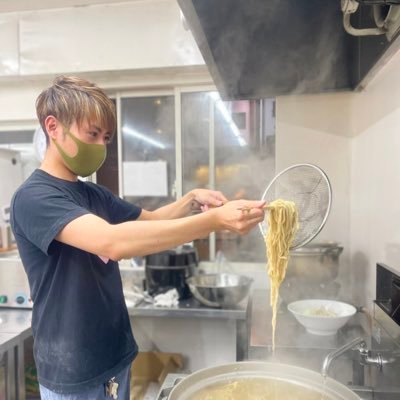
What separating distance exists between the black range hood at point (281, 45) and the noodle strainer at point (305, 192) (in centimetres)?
39

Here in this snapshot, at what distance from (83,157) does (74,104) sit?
16 cm

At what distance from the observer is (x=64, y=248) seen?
110 cm

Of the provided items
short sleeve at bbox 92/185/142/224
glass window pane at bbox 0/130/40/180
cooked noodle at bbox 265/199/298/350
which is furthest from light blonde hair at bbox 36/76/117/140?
glass window pane at bbox 0/130/40/180

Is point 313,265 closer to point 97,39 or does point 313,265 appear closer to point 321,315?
A: point 321,315

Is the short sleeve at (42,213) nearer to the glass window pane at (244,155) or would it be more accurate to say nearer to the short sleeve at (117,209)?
the short sleeve at (117,209)

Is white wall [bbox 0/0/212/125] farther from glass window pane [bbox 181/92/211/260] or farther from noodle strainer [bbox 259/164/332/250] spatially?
noodle strainer [bbox 259/164/332/250]

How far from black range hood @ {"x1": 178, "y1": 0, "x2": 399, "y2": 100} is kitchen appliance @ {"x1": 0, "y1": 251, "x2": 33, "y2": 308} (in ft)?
5.62

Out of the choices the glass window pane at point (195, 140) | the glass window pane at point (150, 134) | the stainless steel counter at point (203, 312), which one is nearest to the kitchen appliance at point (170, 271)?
the stainless steel counter at point (203, 312)

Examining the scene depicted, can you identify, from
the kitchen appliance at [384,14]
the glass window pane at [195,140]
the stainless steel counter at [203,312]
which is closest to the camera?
the kitchen appliance at [384,14]

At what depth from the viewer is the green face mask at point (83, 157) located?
1137 millimetres

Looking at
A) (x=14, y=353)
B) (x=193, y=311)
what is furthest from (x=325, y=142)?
(x=14, y=353)

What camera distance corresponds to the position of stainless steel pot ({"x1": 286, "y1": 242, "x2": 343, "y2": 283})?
5.76 feet

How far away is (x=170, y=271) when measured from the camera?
2254 millimetres

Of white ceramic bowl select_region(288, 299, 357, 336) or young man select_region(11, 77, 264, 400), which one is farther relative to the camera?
white ceramic bowl select_region(288, 299, 357, 336)
